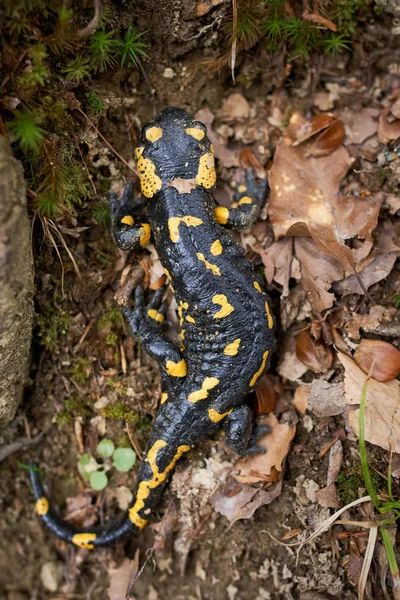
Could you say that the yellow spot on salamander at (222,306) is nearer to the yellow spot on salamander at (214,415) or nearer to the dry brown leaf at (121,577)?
the yellow spot on salamander at (214,415)

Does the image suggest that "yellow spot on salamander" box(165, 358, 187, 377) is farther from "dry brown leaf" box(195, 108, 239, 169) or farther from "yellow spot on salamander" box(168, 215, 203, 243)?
"dry brown leaf" box(195, 108, 239, 169)

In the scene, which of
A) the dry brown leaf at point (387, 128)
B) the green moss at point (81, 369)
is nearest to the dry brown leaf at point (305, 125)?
the dry brown leaf at point (387, 128)

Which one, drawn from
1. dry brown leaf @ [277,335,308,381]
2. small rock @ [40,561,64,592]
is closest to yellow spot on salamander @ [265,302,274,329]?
dry brown leaf @ [277,335,308,381]

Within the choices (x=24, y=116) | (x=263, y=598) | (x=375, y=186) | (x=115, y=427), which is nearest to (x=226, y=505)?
(x=263, y=598)

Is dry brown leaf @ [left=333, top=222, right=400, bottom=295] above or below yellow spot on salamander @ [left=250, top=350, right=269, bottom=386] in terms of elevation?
above

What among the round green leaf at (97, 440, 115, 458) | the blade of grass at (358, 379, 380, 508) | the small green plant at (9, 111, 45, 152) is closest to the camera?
the small green plant at (9, 111, 45, 152)

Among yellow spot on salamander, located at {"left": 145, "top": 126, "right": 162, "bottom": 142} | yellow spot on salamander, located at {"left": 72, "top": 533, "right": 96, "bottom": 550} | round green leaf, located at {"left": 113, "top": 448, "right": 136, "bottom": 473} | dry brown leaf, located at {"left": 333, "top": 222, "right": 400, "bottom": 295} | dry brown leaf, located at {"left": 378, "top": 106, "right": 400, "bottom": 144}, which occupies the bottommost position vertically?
yellow spot on salamander, located at {"left": 72, "top": 533, "right": 96, "bottom": 550}

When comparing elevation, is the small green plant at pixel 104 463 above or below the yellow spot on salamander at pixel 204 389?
below
